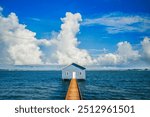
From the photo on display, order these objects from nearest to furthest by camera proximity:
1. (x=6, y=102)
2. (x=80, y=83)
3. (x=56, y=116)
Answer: (x=56, y=116) < (x=6, y=102) < (x=80, y=83)

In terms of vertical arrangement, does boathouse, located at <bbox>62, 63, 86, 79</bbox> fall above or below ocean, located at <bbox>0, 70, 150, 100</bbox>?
above

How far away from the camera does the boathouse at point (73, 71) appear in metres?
30.4

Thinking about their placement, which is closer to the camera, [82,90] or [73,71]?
[82,90]

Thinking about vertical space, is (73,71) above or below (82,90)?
above

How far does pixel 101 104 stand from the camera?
32.4 feet

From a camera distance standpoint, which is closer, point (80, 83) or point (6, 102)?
point (6, 102)

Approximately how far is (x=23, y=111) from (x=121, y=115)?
3570 millimetres

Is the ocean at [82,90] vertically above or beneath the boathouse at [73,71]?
beneath

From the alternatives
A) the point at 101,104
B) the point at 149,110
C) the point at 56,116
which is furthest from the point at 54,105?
the point at 149,110

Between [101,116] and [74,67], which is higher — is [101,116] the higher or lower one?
the lower one

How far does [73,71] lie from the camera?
30.9 metres

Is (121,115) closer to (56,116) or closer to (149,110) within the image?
(149,110)

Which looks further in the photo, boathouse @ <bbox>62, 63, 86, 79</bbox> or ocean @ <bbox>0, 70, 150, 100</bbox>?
boathouse @ <bbox>62, 63, 86, 79</bbox>

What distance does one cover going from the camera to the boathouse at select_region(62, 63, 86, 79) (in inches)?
1196
